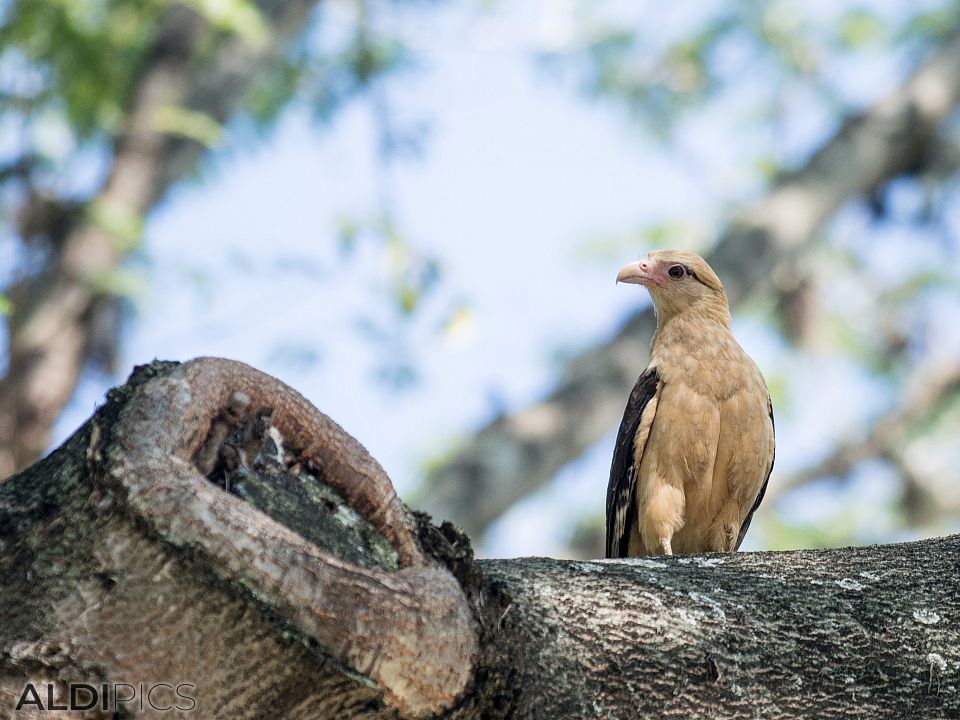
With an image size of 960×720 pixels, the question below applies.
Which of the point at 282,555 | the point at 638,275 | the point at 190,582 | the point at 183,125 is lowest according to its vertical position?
the point at 190,582

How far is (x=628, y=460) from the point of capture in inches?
Result: 230

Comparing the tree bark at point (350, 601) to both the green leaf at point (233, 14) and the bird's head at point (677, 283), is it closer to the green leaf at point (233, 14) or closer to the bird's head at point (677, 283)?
the bird's head at point (677, 283)

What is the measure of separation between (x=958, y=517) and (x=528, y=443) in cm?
801

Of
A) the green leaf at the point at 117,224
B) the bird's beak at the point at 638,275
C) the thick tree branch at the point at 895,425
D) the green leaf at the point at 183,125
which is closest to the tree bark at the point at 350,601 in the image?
the bird's beak at the point at 638,275

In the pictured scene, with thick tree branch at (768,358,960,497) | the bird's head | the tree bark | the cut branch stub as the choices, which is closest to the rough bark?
the bird's head

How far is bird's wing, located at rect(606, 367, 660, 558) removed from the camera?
5.80 meters

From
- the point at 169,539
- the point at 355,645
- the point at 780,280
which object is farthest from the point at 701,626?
the point at 780,280

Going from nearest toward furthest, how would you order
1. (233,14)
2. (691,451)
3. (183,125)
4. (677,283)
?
(691,451) < (677,283) < (233,14) < (183,125)

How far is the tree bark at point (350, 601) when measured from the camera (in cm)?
250

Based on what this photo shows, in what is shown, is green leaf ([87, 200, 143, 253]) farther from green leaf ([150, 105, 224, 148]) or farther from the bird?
the bird

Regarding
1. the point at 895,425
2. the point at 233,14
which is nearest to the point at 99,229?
the point at 233,14

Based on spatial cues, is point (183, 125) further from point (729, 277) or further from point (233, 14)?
point (729, 277)

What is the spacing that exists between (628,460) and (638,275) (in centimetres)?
126

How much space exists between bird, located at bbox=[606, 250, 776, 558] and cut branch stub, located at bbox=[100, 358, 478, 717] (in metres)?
2.97
